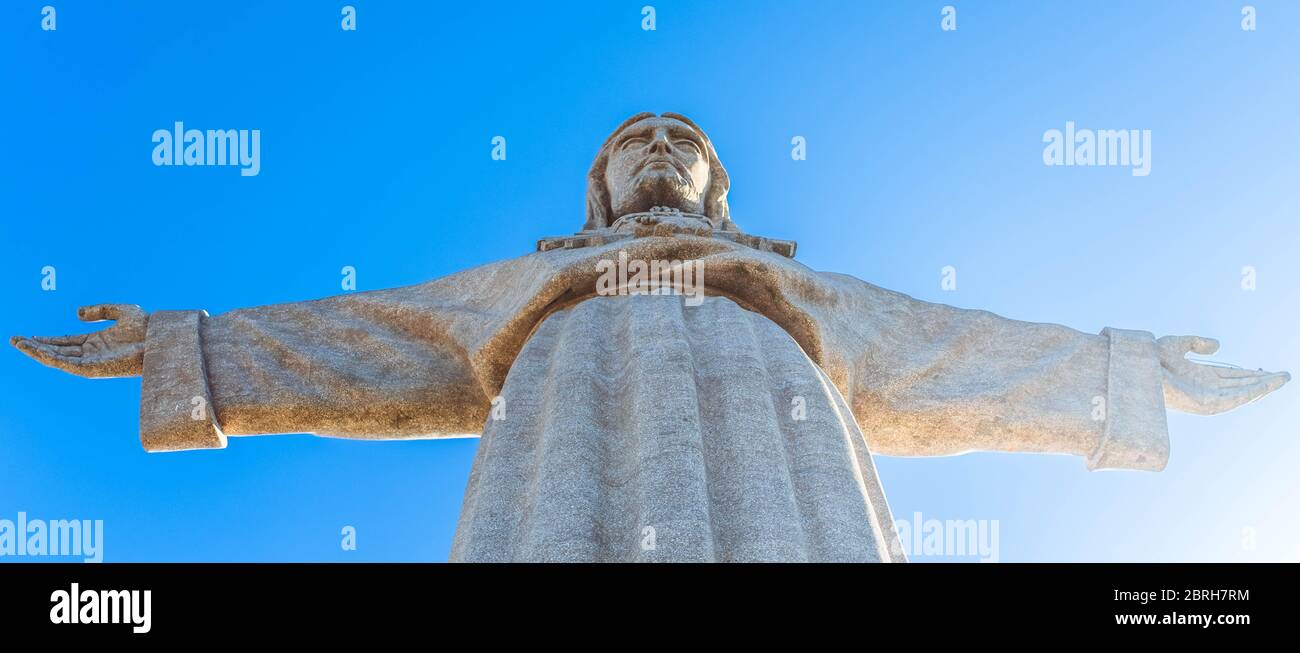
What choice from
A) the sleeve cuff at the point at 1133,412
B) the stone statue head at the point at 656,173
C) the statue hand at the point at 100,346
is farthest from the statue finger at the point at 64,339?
the sleeve cuff at the point at 1133,412

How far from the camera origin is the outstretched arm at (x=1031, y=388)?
8852mm

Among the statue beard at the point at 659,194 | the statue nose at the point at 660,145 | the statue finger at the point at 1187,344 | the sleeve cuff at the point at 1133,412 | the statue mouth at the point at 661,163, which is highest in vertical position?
the statue nose at the point at 660,145

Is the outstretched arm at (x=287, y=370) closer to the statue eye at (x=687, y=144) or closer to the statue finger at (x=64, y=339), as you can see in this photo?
the statue finger at (x=64, y=339)

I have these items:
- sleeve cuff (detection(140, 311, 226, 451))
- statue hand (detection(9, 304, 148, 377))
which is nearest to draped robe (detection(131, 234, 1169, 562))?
sleeve cuff (detection(140, 311, 226, 451))

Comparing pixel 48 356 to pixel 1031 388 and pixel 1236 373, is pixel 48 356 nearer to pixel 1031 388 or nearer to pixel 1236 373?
pixel 1031 388

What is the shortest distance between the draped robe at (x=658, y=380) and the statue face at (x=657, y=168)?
4.42 ft

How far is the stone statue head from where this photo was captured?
10492mm

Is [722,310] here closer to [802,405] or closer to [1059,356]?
[802,405]

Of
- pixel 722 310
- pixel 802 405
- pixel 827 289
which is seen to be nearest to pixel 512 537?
pixel 802 405

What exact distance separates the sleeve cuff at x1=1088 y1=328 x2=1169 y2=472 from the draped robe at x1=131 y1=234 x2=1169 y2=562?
12 mm

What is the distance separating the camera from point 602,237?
9523 millimetres

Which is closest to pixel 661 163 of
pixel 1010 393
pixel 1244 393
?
pixel 1010 393

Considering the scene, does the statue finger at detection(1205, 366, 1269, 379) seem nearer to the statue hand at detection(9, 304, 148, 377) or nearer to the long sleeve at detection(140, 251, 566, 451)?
the long sleeve at detection(140, 251, 566, 451)

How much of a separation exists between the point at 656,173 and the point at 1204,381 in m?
3.73
